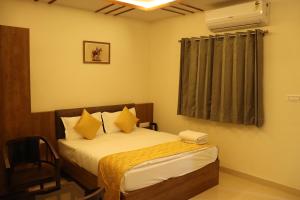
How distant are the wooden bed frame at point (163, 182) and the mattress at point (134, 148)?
0.06 metres

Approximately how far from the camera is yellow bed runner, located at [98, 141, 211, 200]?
2.66 meters

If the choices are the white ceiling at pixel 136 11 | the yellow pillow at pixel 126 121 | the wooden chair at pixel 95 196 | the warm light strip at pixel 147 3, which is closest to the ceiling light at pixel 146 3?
the warm light strip at pixel 147 3

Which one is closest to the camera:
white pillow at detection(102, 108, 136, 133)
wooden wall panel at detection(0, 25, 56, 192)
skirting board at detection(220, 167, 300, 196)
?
wooden wall panel at detection(0, 25, 56, 192)

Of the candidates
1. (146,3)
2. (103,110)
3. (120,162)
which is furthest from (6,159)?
(146,3)

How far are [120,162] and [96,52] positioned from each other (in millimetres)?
2320

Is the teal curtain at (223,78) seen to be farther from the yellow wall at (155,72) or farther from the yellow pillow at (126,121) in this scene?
the yellow pillow at (126,121)

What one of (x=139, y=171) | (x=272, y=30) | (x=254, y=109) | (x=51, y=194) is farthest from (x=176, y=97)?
(x=51, y=194)

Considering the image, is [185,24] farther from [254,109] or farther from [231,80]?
[254,109]

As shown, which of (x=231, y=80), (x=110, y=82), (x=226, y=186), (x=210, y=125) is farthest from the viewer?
(x=110, y=82)

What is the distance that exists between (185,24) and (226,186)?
109 inches

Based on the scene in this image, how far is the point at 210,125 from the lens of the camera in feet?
14.2

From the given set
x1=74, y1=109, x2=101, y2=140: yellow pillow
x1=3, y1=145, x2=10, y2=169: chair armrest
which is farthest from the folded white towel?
x1=3, y1=145, x2=10, y2=169: chair armrest

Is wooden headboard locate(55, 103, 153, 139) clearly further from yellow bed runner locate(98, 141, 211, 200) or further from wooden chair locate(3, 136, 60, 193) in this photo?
yellow bed runner locate(98, 141, 211, 200)

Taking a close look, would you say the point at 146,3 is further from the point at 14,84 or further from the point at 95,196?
the point at 95,196
